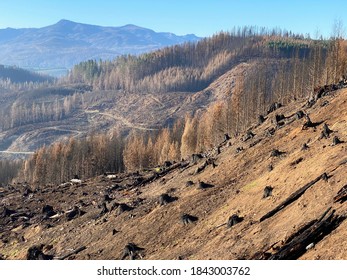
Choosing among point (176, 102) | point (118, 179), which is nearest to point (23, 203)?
point (118, 179)

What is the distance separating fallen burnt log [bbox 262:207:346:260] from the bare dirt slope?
39mm

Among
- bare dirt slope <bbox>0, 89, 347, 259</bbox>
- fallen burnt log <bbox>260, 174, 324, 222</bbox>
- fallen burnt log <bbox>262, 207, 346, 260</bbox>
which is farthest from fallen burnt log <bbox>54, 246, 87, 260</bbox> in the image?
fallen burnt log <bbox>262, 207, 346, 260</bbox>

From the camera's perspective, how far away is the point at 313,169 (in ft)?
72.3

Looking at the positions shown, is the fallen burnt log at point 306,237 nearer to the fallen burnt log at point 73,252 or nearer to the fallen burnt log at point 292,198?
the fallen burnt log at point 292,198

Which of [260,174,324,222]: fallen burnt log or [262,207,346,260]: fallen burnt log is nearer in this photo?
[262,207,346,260]: fallen burnt log

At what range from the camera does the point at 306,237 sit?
15312 millimetres

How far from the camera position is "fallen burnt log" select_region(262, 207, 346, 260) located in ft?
48.9

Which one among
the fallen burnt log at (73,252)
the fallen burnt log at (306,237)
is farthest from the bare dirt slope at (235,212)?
the fallen burnt log at (73,252)

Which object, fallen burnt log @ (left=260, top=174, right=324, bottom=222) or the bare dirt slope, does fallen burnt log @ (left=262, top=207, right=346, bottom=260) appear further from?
fallen burnt log @ (left=260, top=174, right=324, bottom=222)

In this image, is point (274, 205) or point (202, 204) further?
point (202, 204)

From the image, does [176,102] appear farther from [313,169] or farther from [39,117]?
[313,169]

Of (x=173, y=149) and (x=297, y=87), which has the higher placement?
(x=297, y=87)

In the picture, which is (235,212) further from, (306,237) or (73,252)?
(73,252)

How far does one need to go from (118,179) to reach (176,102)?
129 meters
